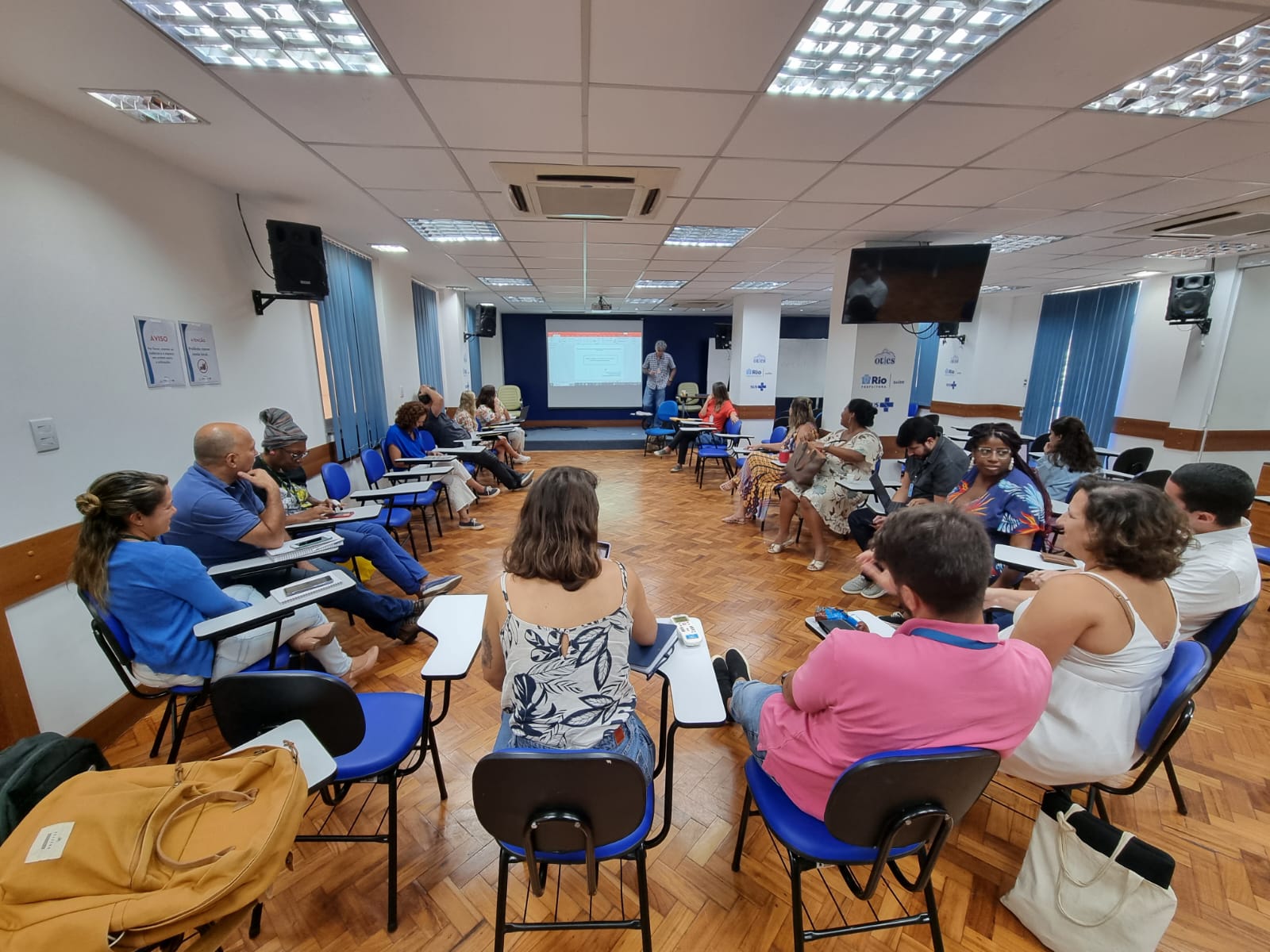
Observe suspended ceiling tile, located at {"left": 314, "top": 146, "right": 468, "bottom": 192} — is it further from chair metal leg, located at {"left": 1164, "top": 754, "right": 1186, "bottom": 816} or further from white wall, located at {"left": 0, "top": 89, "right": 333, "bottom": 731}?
chair metal leg, located at {"left": 1164, "top": 754, "right": 1186, "bottom": 816}

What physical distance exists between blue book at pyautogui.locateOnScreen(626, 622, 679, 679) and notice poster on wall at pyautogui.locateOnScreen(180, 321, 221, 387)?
304 centimetres

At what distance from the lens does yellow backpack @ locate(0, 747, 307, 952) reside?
912 millimetres

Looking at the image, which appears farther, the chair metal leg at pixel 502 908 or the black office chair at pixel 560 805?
the chair metal leg at pixel 502 908

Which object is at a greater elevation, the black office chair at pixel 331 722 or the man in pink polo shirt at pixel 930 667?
the man in pink polo shirt at pixel 930 667

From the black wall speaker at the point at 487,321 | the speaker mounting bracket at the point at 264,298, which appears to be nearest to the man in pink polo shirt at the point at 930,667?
the speaker mounting bracket at the point at 264,298

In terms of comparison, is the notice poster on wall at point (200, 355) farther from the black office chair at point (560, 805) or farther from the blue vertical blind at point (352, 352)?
the black office chair at point (560, 805)

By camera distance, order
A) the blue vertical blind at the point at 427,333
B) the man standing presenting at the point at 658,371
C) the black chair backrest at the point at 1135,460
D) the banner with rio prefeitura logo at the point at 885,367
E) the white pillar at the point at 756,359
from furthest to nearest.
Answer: the man standing presenting at the point at 658,371, the white pillar at the point at 756,359, the blue vertical blind at the point at 427,333, the banner with rio prefeitura logo at the point at 885,367, the black chair backrest at the point at 1135,460

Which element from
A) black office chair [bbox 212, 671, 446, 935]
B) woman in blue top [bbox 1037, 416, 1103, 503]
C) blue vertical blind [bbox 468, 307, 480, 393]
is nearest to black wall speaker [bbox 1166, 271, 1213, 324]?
woman in blue top [bbox 1037, 416, 1103, 503]

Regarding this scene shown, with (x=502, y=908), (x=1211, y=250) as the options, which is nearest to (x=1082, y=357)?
(x=1211, y=250)

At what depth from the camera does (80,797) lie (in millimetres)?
1064

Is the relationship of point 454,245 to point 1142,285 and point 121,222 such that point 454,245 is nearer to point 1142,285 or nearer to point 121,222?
point 121,222

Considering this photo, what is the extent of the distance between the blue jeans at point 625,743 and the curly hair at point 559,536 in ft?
1.36

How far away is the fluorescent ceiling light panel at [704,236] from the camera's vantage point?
4160 mm

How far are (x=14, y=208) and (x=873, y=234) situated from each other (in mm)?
5247
